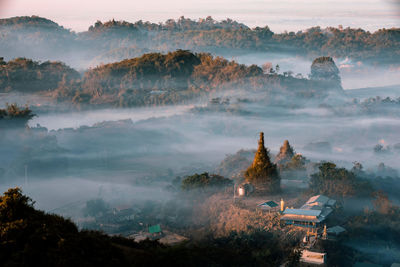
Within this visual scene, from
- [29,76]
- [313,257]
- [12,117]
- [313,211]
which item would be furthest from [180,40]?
[313,257]

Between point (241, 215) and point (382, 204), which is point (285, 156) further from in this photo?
point (241, 215)

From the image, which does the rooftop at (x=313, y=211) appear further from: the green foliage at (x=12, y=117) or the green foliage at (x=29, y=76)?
the green foliage at (x=29, y=76)

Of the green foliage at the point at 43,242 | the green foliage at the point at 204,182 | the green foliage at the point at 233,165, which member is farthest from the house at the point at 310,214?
the green foliage at the point at 233,165

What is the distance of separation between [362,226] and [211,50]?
125791 millimetres

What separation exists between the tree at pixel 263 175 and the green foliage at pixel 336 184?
223 cm

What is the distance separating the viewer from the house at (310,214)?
2343 centimetres

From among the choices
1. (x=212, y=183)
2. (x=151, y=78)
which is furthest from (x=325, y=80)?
(x=212, y=183)

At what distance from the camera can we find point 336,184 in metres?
29.9

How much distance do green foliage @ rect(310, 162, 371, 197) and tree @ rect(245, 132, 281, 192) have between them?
2.23 metres

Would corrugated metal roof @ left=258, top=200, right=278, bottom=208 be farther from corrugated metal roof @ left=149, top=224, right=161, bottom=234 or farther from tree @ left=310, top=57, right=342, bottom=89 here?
tree @ left=310, top=57, right=342, bottom=89

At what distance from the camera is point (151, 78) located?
255 feet

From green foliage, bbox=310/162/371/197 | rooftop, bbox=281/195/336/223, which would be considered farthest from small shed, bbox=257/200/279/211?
green foliage, bbox=310/162/371/197

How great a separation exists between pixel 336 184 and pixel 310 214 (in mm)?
6797

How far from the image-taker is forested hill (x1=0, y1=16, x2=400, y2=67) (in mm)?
146625
